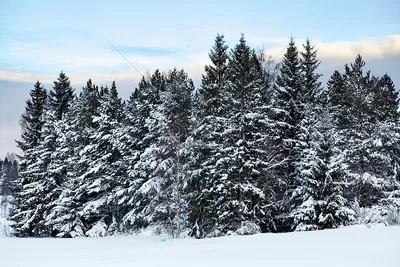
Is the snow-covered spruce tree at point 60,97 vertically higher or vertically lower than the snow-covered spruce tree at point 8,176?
higher

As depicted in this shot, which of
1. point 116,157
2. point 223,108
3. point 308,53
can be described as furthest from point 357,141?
point 116,157

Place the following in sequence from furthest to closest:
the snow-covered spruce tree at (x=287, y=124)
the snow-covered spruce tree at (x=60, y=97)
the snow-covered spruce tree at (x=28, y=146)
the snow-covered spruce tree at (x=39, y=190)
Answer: the snow-covered spruce tree at (x=60, y=97) → the snow-covered spruce tree at (x=28, y=146) → the snow-covered spruce tree at (x=39, y=190) → the snow-covered spruce tree at (x=287, y=124)

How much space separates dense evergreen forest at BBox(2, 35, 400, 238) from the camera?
2336 cm

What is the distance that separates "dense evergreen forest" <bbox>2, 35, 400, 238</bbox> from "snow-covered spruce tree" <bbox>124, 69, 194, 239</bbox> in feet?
0.30

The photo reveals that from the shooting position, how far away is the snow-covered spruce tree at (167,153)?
1078 inches

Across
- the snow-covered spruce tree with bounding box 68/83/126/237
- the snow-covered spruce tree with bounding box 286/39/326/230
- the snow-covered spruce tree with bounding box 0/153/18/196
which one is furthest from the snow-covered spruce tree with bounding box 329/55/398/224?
the snow-covered spruce tree with bounding box 0/153/18/196

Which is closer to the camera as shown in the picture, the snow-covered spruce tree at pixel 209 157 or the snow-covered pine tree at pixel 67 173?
the snow-covered spruce tree at pixel 209 157

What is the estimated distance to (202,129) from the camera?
83.6 feet

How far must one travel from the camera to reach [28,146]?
39969 mm

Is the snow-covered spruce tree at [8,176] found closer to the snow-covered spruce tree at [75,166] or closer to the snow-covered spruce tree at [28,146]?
the snow-covered spruce tree at [28,146]

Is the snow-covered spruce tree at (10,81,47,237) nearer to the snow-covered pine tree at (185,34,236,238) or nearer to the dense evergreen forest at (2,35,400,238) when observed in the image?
the dense evergreen forest at (2,35,400,238)

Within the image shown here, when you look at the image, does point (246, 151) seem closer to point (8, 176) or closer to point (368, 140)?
point (368, 140)

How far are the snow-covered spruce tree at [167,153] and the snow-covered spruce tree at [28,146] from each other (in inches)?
553

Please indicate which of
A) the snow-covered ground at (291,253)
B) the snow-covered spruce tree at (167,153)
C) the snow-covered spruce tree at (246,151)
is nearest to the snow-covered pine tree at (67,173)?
the snow-covered spruce tree at (167,153)
